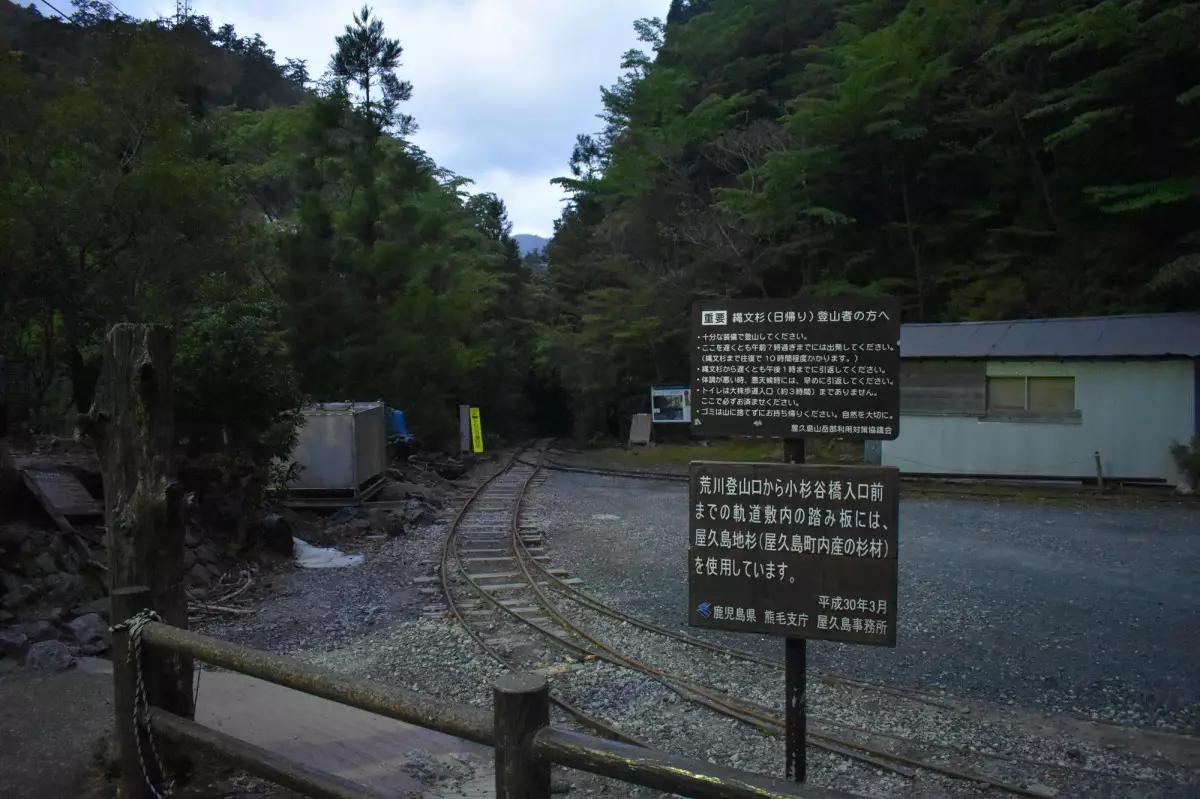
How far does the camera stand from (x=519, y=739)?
8.43ft

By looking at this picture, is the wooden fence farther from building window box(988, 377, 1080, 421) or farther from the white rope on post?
building window box(988, 377, 1080, 421)

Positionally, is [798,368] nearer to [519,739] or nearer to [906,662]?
[519,739]

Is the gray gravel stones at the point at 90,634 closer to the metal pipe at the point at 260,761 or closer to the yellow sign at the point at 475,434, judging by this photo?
the metal pipe at the point at 260,761

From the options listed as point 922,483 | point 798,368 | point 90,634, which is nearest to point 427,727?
point 798,368

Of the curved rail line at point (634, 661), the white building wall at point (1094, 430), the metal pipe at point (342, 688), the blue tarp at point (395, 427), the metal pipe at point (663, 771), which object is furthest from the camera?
the blue tarp at point (395, 427)

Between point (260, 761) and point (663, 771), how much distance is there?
184 cm

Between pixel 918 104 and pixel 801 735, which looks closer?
pixel 801 735

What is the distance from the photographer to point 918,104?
27.2m

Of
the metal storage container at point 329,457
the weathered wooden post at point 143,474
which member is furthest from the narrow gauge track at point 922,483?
the weathered wooden post at point 143,474

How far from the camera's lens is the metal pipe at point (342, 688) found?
2785mm

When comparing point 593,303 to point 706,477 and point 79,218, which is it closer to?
point 79,218

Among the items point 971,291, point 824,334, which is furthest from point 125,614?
point 971,291

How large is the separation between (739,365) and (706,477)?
20.1 inches

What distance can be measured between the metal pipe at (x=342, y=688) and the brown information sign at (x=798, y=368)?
1490 millimetres
